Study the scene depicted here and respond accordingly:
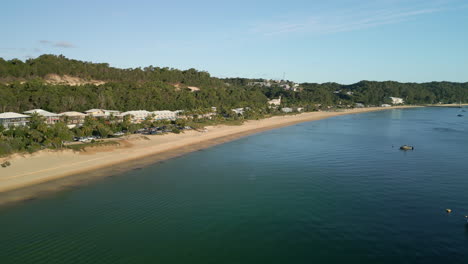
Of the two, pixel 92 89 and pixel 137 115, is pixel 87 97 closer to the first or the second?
pixel 92 89

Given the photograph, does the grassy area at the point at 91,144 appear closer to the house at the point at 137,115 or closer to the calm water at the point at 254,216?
the calm water at the point at 254,216

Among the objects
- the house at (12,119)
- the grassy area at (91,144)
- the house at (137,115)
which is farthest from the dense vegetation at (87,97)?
the house at (12,119)

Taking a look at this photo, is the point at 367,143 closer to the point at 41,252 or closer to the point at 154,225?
the point at 154,225

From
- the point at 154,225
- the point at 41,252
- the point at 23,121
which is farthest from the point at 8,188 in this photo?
the point at 23,121

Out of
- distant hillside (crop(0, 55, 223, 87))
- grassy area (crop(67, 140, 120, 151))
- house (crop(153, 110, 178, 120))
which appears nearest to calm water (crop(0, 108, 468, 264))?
grassy area (crop(67, 140, 120, 151))

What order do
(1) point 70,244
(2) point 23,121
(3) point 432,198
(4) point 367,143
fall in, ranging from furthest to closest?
(4) point 367,143
(2) point 23,121
(3) point 432,198
(1) point 70,244
